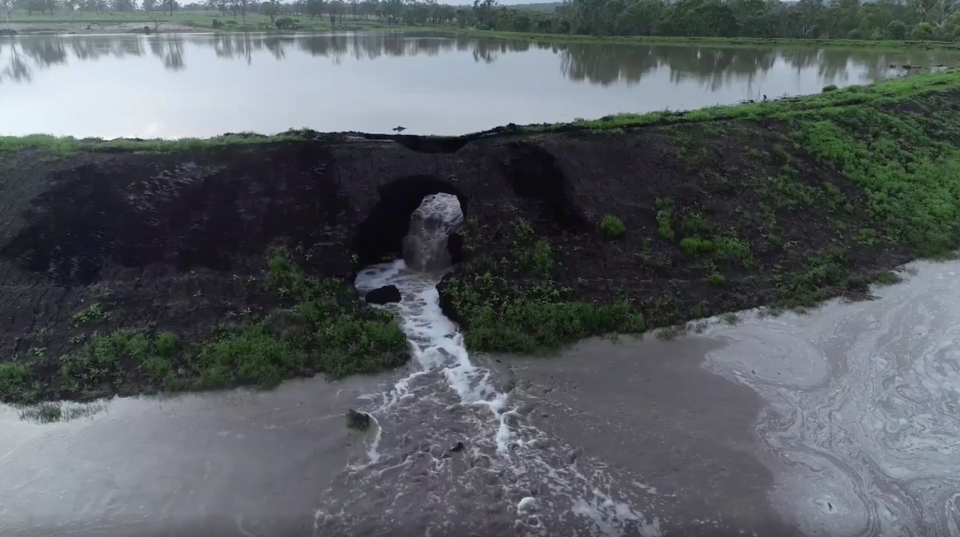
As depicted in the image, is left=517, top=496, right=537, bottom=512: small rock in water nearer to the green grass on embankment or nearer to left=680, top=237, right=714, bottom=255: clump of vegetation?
left=680, top=237, right=714, bottom=255: clump of vegetation

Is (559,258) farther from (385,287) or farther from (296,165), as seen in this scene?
(296,165)


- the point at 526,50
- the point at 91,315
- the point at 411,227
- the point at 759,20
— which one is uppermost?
the point at 759,20

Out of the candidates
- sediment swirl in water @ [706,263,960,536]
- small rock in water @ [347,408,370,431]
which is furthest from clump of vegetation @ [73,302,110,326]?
sediment swirl in water @ [706,263,960,536]

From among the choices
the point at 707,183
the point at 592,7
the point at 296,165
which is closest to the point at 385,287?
the point at 296,165

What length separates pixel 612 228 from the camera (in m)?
16.5

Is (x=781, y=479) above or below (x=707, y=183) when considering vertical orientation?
below

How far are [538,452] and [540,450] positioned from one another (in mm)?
59

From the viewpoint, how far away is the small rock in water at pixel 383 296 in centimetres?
1470

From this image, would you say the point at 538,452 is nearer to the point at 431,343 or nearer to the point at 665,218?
the point at 431,343

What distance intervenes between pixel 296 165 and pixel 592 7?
64.8m

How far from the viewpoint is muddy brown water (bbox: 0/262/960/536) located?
923cm

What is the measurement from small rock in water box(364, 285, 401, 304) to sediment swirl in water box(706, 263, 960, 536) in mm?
7401

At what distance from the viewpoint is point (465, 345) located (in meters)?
13.3

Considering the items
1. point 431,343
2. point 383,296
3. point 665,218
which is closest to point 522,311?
point 431,343
